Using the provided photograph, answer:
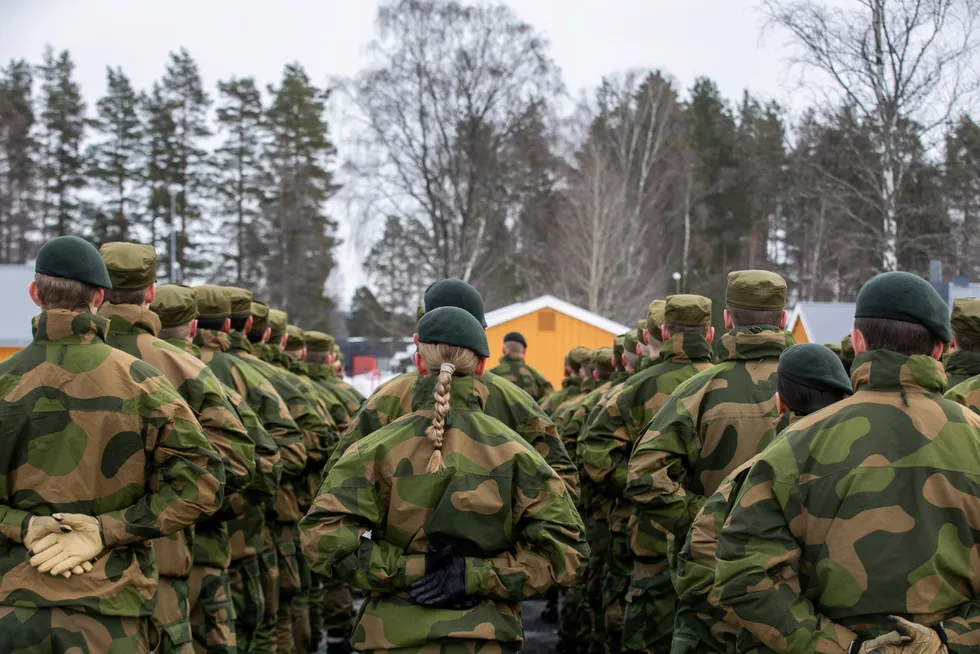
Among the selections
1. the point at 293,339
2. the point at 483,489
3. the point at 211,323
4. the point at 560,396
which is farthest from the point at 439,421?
the point at 560,396

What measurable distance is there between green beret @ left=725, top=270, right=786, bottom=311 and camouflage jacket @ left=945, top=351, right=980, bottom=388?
156cm

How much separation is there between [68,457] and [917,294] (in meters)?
3.07

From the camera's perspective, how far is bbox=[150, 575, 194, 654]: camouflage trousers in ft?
14.5

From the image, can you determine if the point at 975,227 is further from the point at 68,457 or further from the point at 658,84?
the point at 68,457

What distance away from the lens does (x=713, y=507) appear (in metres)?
3.92

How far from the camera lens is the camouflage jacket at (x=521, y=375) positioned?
12.7 meters

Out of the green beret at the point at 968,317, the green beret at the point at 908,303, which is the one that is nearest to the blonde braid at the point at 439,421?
the green beret at the point at 908,303

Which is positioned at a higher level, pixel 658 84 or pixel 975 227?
pixel 658 84

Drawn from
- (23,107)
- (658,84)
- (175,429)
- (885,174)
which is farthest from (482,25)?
(175,429)

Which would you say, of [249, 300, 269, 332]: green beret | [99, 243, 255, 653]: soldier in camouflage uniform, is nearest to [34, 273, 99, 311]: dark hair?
[99, 243, 255, 653]: soldier in camouflage uniform

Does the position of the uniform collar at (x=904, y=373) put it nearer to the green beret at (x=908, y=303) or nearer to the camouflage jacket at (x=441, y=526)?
the green beret at (x=908, y=303)

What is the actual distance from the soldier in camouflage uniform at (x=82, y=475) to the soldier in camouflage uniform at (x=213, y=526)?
1.25 metres

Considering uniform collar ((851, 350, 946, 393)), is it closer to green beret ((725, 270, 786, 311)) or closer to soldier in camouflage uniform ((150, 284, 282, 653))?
green beret ((725, 270, 786, 311))

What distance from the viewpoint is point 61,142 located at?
4312 cm
